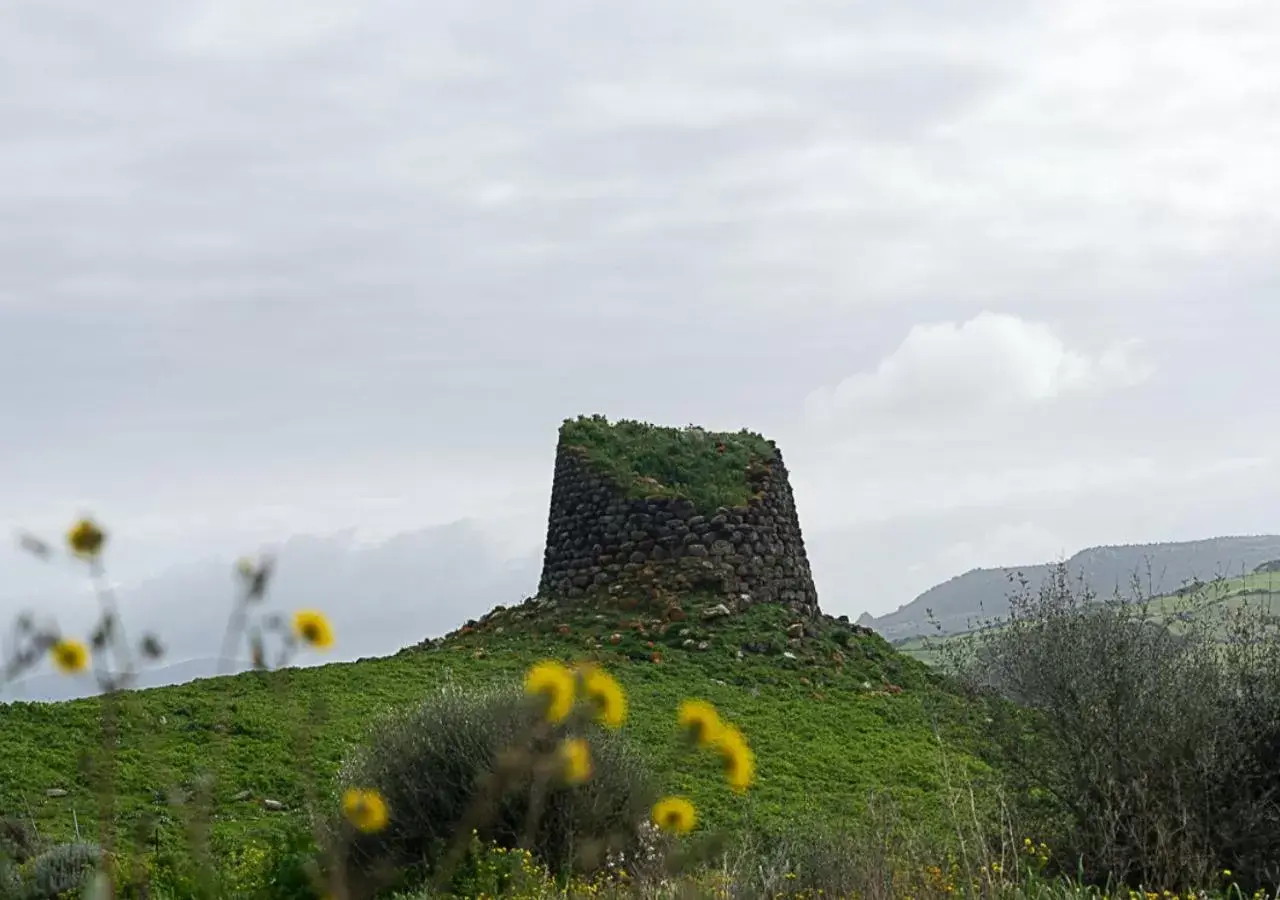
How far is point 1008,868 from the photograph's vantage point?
800cm

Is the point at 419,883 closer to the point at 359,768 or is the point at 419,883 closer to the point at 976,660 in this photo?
the point at 359,768

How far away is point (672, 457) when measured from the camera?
24500 mm

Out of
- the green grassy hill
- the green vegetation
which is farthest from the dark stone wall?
the green vegetation

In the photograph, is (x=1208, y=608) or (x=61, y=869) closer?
(x=61, y=869)

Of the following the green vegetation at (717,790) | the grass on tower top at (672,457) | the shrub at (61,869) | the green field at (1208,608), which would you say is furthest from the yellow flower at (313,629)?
the grass on tower top at (672,457)

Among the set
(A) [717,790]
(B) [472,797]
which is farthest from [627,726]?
(B) [472,797]

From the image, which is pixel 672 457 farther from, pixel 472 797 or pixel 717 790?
pixel 472 797

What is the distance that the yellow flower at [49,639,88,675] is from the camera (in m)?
2.91

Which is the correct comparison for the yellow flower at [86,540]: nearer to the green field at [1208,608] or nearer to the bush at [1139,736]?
the bush at [1139,736]

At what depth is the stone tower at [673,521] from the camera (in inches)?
880

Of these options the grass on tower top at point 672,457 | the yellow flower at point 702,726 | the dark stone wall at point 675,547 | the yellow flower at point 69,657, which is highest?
the grass on tower top at point 672,457

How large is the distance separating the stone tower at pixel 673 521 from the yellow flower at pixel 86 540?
19067 mm

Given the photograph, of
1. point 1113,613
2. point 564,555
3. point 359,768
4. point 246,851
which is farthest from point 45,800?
point 564,555

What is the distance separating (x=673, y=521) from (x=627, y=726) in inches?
309
